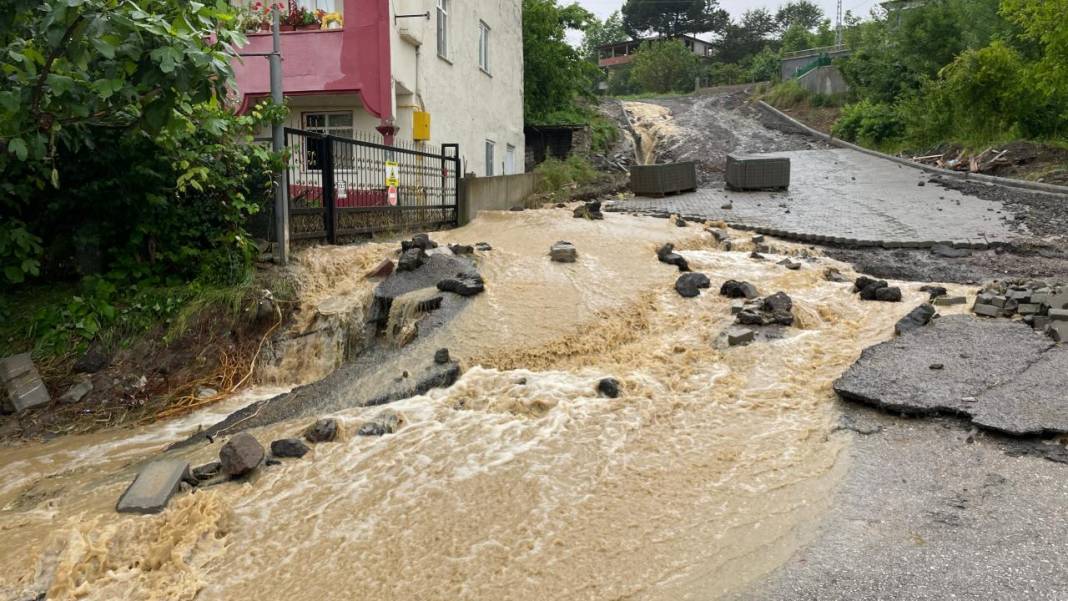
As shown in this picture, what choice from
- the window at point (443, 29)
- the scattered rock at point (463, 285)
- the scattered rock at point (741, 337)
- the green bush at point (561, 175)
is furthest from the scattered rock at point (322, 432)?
the green bush at point (561, 175)

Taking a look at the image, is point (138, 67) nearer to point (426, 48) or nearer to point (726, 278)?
point (726, 278)

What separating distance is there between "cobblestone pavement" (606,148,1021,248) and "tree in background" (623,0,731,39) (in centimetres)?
4786

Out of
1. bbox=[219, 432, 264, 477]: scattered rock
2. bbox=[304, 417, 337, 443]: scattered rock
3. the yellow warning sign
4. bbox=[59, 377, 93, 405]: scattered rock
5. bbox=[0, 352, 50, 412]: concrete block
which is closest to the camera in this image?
bbox=[219, 432, 264, 477]: scattered rock

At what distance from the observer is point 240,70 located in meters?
14.4

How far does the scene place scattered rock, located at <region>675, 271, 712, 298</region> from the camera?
8.76 meters

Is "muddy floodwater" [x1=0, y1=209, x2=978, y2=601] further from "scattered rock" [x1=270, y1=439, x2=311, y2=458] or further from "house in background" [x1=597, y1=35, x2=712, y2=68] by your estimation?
"house in background" [x1=597, y1=35, x2=712, y2=68]

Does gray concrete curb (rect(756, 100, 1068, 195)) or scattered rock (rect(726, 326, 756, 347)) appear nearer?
scattered rock (rect(726, 326, 756, 347))

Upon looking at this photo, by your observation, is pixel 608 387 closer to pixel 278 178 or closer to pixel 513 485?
pixel 513 485

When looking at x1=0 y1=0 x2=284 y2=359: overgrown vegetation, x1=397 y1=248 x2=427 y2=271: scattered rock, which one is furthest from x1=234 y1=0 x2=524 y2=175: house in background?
x1=397 y1=248 x2=427 y2=271: scattered rock

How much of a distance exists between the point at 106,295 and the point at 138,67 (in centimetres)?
393

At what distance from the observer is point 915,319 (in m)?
7.11

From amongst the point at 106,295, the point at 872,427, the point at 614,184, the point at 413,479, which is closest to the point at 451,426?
the point at 413,479

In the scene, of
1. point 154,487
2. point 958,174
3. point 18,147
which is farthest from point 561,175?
point 154,487

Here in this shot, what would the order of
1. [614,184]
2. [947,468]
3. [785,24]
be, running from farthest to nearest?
[785,24], [614,184], [947,468]
